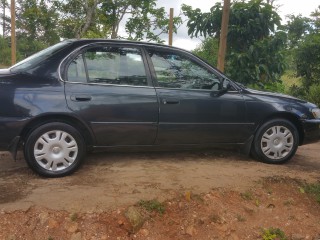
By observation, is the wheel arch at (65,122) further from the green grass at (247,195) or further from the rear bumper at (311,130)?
the rear bumper at (311,130)

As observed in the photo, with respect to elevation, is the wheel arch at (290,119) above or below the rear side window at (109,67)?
below

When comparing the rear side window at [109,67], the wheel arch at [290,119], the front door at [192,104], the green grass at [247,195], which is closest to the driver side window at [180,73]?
the front door at [192,104]

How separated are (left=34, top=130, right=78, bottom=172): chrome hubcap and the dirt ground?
0.59ft

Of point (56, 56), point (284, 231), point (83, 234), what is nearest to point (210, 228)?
point (284, 231)

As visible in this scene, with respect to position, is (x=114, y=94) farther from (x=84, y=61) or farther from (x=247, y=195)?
(x=247, y=195)

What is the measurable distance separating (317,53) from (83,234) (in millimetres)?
8920

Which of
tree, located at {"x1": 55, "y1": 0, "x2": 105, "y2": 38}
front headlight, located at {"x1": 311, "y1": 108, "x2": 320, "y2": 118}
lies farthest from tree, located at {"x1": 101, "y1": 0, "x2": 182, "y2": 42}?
front headlight, located at {"x1": 311, "y1": 108, "x2": 320, "y2": 118}

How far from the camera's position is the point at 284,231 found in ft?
12.3

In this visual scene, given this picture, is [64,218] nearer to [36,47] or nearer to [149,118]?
[149,118]

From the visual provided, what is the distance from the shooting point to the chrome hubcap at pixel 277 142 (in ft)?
16.7

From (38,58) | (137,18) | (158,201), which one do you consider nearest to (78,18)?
(137,18)

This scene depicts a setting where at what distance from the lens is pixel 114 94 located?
4.34 m

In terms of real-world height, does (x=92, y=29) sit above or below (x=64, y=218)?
above

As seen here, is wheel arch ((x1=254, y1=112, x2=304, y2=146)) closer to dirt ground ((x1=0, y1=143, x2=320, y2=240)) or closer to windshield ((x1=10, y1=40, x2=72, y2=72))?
dirt ground ((x1=0, y1=143, x2=320, y2=240))
